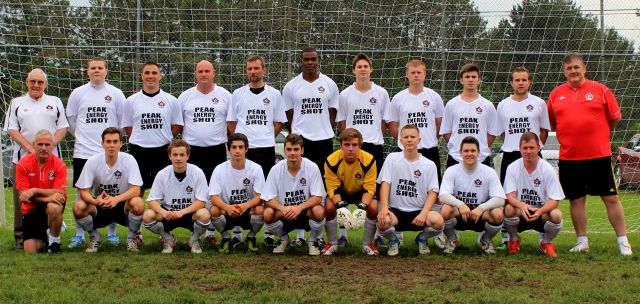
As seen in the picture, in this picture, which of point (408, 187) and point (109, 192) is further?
point (109, 192)

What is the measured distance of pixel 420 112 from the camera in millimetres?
6996

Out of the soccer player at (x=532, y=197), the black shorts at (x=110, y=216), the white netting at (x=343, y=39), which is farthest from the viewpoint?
the white netting at (x=343, y=39)

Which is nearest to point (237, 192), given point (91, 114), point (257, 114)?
point (257, 114)

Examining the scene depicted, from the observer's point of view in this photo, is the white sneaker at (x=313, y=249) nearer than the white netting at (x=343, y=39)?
Yes

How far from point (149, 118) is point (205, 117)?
577 millimetres

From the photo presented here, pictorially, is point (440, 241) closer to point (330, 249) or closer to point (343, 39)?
point (330, 249)

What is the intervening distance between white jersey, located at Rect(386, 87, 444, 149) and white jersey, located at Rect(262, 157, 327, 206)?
1137 millimetres

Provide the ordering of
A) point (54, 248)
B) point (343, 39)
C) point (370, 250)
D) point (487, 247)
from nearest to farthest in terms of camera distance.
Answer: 1. point (54, 248)
2. point (370, 250)
3. point (487, 247)
4. point (343, 39)

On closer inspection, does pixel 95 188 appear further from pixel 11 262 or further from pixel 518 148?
pixel 518 148

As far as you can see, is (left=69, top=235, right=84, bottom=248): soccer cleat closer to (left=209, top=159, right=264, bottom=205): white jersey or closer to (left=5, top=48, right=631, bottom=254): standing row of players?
(left=5, top=48, right=631, bottom=254): standing row of players

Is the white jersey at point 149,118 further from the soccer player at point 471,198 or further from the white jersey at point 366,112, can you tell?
the soccer player at point 471,198

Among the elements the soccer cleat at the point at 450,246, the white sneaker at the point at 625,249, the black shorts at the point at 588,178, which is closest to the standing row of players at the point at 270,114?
the black shorts at the point at 588,178

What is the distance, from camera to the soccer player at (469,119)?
689cm

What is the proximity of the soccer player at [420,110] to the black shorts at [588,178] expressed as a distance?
4.15 feet
